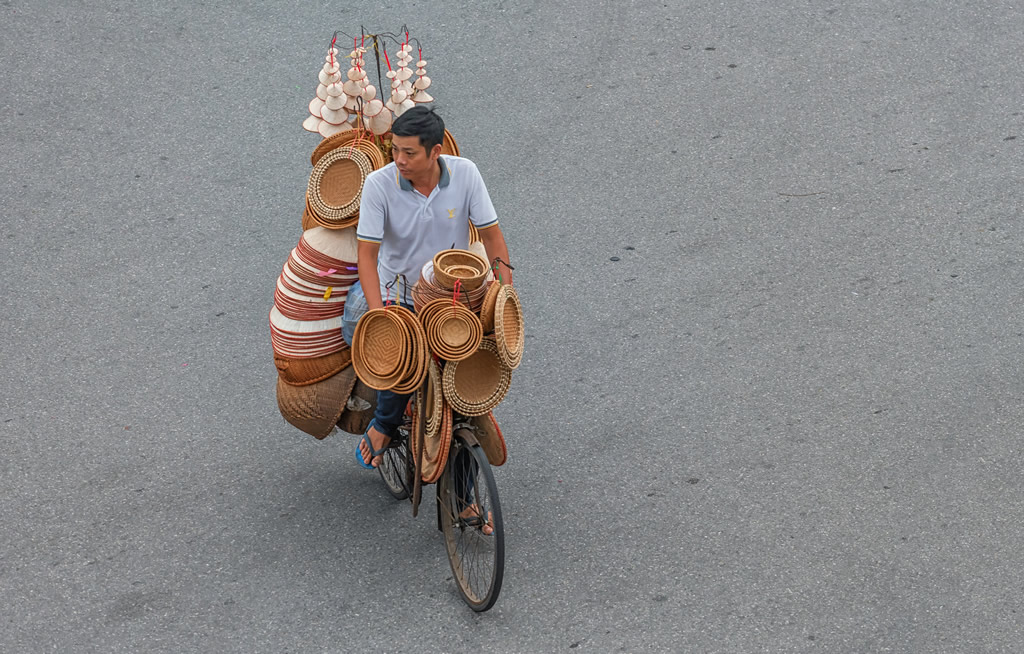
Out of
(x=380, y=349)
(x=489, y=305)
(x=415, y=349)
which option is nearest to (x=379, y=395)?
(x=380, y=349)

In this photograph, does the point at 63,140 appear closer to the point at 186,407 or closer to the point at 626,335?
the point at 186,407

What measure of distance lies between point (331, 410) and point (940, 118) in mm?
5225

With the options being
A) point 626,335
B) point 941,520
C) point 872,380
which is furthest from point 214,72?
point 941,520

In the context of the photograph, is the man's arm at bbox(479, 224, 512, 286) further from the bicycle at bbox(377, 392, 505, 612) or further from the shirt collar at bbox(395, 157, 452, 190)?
the bicycle at bbox(377, 392, 505, 612)

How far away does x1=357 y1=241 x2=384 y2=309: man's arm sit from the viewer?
470 cm

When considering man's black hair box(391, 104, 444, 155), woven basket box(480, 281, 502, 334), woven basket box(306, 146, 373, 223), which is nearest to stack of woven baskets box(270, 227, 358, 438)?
woven basket box(306, 146, 373, 223)

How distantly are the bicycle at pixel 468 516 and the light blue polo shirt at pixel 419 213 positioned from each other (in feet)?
2.01

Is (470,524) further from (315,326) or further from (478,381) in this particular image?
(315,326)

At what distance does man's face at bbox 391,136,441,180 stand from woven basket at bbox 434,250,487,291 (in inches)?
13.0

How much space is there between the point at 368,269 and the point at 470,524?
44.6 inches

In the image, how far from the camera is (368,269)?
4.72 meters

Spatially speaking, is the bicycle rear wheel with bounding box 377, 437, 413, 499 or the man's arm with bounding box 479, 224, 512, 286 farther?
the bicycle rear wheel with bounding box 377, 437, 413, 499

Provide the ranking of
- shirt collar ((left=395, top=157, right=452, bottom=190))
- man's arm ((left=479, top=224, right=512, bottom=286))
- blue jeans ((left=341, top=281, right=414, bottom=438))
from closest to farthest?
1. shirt collar ((left=395, top=157, right=452, bottom=190))
2. man's arm ((left=479, top=224, right=512, bottom=286))
3. blue jeans ((left=341, top=281, right=414, bottom=438))

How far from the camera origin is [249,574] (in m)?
5.03
